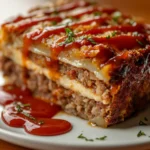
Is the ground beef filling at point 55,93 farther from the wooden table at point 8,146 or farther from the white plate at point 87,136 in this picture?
the wooden table at point 8,146

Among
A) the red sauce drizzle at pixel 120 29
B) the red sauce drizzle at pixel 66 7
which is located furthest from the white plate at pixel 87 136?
the red sauce drizzle at pixel 66 7

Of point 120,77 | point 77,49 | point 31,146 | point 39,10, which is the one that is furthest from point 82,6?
point 31,146

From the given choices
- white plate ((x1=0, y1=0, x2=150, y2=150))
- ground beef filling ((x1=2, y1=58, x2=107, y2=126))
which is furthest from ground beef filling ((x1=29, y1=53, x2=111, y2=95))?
white plate ((x1=0, y1=0, x2=150, y2=150))

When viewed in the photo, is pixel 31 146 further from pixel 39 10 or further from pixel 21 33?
pixel 39 10

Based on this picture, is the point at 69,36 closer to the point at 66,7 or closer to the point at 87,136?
the point at 87,136

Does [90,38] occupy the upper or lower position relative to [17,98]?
upper

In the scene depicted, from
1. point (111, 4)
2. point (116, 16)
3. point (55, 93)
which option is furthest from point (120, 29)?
point (111, 4)
